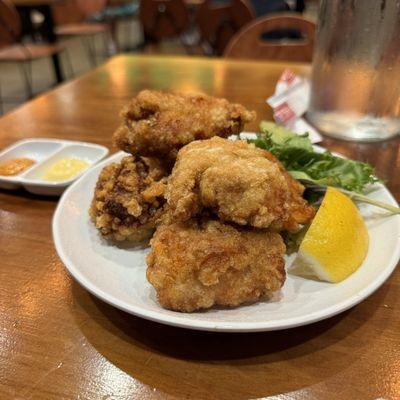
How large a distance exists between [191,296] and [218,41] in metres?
5.02

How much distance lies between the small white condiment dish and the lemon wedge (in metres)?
0.90

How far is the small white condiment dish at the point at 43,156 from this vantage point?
59.6 inches

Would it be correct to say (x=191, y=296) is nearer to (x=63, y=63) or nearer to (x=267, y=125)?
(x=267, y=125)

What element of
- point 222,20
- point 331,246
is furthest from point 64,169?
Answer: point 222,20

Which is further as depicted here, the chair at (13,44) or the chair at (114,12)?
the chair at (114,12)

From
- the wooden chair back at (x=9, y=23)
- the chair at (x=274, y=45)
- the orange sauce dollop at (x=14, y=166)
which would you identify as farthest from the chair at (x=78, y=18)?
the orange sauce dollop at (x=14, y=166)

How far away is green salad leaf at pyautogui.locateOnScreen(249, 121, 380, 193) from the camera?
4.40 feet

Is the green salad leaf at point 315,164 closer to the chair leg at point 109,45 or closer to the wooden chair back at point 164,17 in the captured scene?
the wooden chair back at point 164,17

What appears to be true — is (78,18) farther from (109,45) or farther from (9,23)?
(9,23)

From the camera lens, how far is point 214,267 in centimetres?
93

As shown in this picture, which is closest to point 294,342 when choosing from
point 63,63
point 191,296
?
point 191,296

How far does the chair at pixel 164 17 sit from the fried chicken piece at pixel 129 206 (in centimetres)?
507

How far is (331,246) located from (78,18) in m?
7.86

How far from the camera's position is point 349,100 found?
1.80 metres
